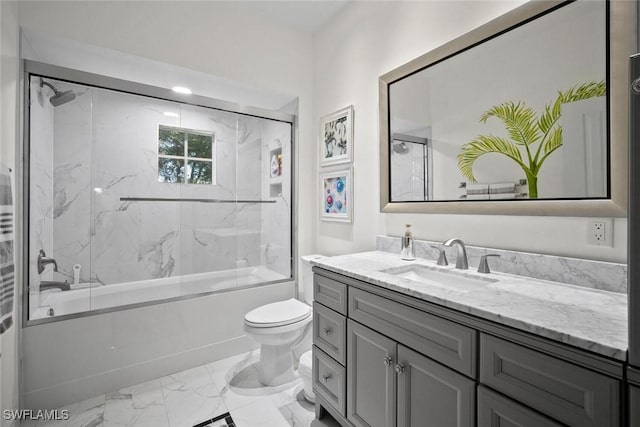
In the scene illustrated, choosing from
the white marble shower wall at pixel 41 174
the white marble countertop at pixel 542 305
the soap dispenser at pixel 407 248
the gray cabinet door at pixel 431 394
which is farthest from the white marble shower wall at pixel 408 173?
the white marble shower wall at pixel 41 174

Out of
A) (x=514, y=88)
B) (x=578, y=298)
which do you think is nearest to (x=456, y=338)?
(x=578, y=298)

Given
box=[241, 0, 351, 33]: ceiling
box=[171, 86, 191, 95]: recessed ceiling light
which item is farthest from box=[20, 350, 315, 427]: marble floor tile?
box=[241, 0, 351, 33]: ceiling

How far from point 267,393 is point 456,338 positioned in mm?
1490

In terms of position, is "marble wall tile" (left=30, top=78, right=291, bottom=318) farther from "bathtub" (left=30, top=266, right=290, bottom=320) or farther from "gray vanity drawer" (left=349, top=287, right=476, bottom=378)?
"gray vanity drawer" (left=349, top=287, right=476, bottom=378)

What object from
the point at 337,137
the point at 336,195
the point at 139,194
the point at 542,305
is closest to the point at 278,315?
→ the point at 336,195

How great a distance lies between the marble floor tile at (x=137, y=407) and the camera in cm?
175

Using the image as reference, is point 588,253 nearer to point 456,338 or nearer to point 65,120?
point 456,338

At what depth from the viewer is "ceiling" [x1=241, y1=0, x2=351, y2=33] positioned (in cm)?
245

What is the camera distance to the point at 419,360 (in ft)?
3.81

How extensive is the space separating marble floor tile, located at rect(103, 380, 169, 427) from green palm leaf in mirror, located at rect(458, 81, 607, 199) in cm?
227

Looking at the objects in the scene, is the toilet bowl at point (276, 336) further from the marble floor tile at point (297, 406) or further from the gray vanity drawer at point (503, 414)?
the gray vanity drawer at point (503, 414)

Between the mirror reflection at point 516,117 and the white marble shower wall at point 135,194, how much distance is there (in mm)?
1439

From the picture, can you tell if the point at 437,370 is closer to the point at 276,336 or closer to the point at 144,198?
the point at 276,336

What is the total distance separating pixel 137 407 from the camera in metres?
1.88
